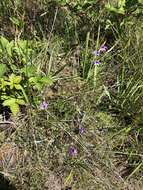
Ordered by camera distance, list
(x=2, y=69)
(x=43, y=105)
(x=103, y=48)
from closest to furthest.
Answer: (x=2, y=69), (x=43, y=105), (x=103, y=48)

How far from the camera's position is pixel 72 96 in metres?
2.71

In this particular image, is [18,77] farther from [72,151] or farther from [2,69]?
[72,151]

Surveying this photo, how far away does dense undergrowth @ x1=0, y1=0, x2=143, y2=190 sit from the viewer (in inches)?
97.4

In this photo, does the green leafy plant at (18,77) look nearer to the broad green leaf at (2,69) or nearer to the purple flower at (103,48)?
the broad green leaf at (2,69)

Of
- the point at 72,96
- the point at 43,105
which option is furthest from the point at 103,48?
the point at 43,105

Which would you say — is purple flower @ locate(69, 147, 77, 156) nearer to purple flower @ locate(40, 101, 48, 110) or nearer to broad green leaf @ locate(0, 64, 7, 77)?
purple flower @ locate(40, 101, 48, 110)

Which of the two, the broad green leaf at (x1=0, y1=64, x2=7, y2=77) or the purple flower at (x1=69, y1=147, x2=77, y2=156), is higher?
the broad green leaf at (x1=0, y1=64, x2=7, y2=77)

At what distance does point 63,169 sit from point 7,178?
0.99ft

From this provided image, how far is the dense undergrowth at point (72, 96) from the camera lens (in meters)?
2.47

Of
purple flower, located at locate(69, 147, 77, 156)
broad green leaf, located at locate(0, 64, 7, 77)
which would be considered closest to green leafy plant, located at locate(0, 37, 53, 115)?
broad green leaf, located at locate(0, 64, 7, 77)

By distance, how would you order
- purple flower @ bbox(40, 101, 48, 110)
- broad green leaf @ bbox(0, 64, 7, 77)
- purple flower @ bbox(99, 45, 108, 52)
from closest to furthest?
broad green leaf @ bbox(0, 64, 7, 77), purple flower @ bbox(40, 101, 48, 110), purple flower @ bbox(99, 45, 108, 52)

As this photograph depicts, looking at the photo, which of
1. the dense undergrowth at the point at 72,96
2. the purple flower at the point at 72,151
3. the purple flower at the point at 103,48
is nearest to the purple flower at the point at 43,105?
the dense undergrowth at the point at 72,96

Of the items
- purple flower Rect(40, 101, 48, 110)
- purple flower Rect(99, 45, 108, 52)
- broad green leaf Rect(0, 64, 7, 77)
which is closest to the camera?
broad green leaf Rect(0, 64, 7, 77)

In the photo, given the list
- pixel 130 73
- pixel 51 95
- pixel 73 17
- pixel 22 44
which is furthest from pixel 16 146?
pixel 73 17
